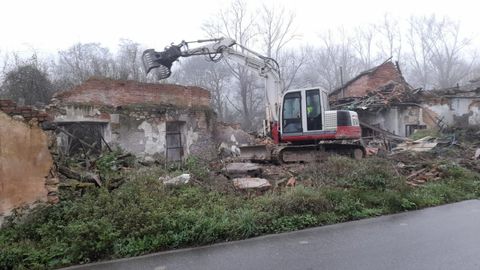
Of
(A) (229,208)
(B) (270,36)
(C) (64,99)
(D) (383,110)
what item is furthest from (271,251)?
(B) (270,36)

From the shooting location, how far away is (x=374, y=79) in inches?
1134

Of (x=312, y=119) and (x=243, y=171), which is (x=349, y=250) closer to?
(x=243, y=171)

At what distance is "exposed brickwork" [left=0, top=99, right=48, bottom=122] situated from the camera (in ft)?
25.6

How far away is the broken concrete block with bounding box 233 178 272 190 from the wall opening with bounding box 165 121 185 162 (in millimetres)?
→ 6908

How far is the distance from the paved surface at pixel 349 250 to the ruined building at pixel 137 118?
298 inches

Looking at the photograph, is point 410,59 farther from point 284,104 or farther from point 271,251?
point 271,251

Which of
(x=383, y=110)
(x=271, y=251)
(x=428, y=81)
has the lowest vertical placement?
(x=271, y=251)

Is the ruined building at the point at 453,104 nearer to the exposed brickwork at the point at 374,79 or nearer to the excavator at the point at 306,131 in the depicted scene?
the exposed brickwork at the point at 374,79

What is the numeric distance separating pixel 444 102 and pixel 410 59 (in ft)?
121

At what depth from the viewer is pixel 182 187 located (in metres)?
9.45

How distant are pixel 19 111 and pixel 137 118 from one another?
776cm

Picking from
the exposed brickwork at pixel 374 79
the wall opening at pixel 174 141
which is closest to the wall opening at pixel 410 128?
the exposed brickwork at pixel 374 79

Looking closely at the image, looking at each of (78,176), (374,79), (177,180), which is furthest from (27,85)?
(374,79)

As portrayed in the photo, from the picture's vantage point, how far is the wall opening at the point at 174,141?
1686 cm
